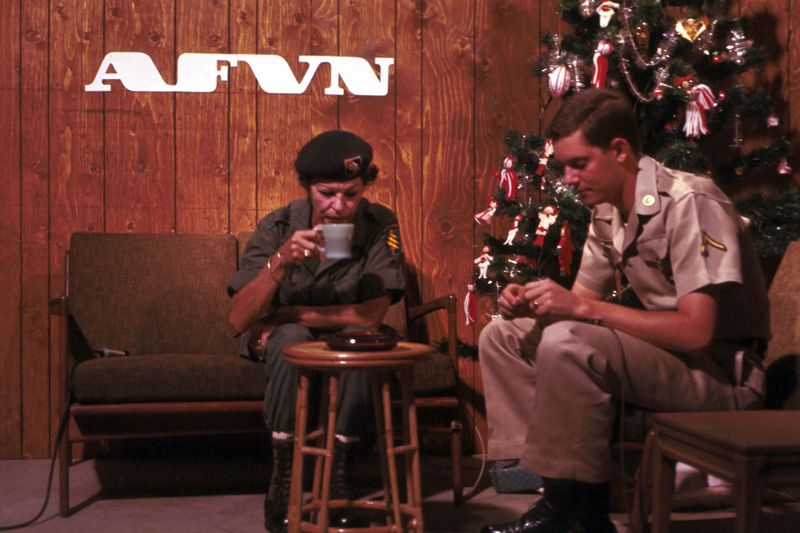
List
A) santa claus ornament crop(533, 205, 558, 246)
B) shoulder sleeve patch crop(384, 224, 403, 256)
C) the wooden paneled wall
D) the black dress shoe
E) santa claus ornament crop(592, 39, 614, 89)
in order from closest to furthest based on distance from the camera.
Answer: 1. the black dress shoe
2. shoulder sleeve patch crop(384, 224, 403, 256)
3. santa claus ornament crop(592, 39, 614, 89)
4. santa claus ornament crop(533, 205, 558, 246)
5. the wooden paneled wall

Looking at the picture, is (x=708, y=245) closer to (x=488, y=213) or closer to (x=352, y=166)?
(x=352, y=166)

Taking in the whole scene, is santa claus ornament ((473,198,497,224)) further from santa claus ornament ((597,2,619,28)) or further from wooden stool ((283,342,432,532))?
wooden stool ((283,342,432,532))

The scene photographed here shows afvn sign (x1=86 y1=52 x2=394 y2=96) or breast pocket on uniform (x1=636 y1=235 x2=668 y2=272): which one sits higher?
afvn sign (x1=86 y1=52 x2=394 y2=96)

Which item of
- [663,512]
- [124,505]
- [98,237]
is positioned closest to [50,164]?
[98,237]

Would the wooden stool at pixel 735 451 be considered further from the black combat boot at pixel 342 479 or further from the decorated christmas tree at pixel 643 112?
the decorated christmas tree at pixel 643 112

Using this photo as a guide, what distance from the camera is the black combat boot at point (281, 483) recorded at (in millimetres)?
3020

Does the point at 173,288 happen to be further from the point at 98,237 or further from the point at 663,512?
the point at 663,512

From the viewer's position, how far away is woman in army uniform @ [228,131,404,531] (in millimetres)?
3033

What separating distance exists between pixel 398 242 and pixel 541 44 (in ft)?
4.42

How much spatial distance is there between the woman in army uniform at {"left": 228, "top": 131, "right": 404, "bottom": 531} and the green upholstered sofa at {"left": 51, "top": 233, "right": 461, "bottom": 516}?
21 centimetres

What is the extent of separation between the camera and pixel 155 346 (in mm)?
3875

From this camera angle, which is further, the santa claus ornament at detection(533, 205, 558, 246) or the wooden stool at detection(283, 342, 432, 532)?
the santa claus ornament at detection(533, 205, 558, 246)

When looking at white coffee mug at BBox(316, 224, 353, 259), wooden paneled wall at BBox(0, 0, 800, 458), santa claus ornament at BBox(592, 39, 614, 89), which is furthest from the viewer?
wooden paneled wall at BBox(0, 0, 800, 458)

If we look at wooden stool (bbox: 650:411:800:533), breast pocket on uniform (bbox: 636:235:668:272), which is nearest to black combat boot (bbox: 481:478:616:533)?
wooden stool (bbox: 650:411:800:533)
